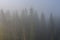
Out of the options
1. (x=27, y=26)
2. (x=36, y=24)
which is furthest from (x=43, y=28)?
(x=27, y=26)

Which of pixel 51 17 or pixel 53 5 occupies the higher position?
pixel 53 5

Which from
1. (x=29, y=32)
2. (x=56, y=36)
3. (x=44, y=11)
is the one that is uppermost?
(x=44, y=11)

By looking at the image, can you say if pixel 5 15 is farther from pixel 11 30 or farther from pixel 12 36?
pixel 12 36

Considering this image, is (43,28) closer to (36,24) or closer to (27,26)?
(36,24)

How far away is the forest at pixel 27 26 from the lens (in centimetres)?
154

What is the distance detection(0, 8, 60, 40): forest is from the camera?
1.54 m

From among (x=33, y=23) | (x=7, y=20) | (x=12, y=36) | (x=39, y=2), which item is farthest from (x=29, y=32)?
(x=39, y=2)

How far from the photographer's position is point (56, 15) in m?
1.54

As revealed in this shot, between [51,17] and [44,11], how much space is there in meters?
0.16

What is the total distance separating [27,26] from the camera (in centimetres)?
156

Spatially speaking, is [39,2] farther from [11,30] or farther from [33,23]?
[11,30]

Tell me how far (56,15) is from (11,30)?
33.1 inches

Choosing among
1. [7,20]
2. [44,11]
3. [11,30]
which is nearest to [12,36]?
[11,30]

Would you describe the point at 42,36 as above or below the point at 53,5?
below
